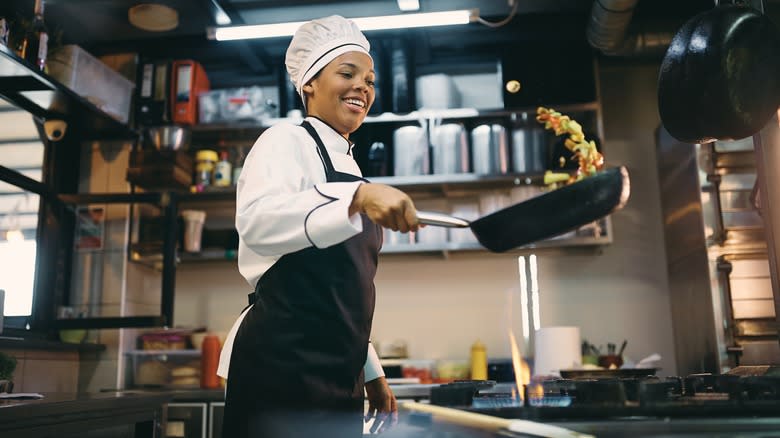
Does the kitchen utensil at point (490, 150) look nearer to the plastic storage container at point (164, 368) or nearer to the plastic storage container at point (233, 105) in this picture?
the plastic storage container at point (233, 105)

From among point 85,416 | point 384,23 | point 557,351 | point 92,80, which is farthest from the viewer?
point 92,80

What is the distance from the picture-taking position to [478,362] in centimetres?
379

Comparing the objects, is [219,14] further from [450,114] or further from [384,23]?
[450,114]

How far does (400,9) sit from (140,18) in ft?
4.36

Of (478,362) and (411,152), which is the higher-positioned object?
(411,152)

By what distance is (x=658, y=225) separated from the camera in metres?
4.12

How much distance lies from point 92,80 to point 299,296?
2805 mm

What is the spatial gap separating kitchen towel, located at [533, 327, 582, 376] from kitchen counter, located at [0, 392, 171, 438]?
1.80 m

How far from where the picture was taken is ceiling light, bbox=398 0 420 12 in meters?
3.59

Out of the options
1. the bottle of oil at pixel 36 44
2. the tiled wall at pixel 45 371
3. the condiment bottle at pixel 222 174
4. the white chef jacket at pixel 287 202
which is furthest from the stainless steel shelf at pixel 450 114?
the white chef jacket at pixel 287 202

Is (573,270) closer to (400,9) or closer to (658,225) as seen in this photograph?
(658,225)

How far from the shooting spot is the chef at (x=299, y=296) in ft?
3.86

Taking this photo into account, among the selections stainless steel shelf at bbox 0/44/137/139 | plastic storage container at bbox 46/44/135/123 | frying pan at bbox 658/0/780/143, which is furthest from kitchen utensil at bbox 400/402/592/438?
plastic storage container at bbox 46/44/135/123

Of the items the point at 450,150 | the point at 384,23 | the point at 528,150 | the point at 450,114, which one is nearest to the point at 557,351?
the point at 528,150
